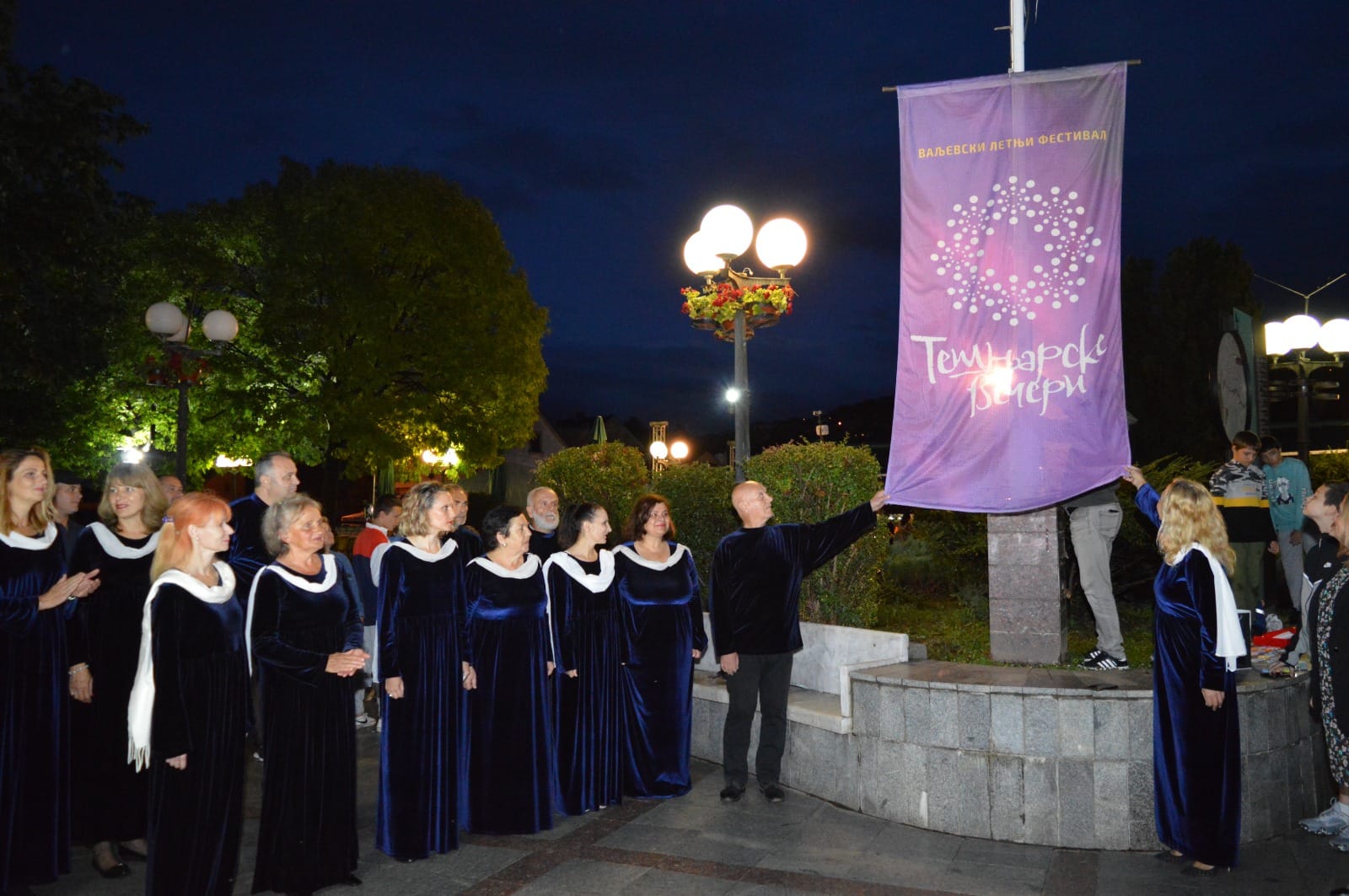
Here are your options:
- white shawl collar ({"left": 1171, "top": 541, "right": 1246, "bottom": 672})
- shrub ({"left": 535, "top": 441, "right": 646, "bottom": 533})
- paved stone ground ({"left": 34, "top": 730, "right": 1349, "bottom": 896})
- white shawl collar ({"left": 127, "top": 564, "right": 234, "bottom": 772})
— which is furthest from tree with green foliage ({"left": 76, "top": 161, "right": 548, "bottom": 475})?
white shawl collar ({"left": 1171, "top": 541, "right": 1246, "bottom": 672})

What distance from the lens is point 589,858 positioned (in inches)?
215

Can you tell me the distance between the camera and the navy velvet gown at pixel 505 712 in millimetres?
5934

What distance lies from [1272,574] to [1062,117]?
24.1 feet

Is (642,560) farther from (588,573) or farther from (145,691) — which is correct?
(145,691)

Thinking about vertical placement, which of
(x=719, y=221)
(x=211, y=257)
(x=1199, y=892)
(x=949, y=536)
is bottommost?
(x=1199, y=892)

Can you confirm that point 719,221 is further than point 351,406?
No

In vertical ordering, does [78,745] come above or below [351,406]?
below

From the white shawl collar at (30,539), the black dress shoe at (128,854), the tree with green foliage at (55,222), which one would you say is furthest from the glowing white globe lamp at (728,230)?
the tree with green foliage at (55,222)

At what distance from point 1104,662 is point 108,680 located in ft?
20.5

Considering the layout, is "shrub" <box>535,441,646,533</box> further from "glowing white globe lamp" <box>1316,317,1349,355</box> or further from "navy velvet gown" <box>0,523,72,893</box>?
"glowing white globe lamp" <box>1316,317,1349,355</box>

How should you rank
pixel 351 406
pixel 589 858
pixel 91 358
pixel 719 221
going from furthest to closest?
pixel 351 406 < pixel 91 358 < pixel 719 221 < pixel 589 858

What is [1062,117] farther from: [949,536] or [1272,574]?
[1272,574]

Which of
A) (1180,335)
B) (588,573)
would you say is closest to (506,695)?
(588,573)

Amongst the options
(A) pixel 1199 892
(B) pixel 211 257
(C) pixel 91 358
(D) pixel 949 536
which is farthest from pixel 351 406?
(A) pixel 1199 892
